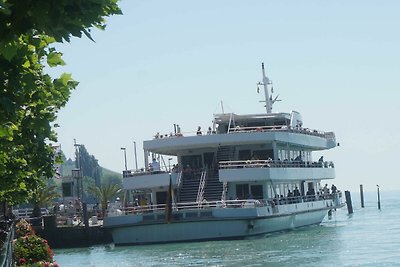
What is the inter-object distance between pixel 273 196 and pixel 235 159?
2.59 metres

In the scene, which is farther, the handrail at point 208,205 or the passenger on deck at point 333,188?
the passenger on deck at point 333,188

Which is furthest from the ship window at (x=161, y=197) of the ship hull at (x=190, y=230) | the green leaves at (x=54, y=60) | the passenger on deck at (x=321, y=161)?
the green leaves at (x=54, y=60)

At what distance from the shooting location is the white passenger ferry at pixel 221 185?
121 ft

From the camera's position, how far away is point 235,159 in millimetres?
41844

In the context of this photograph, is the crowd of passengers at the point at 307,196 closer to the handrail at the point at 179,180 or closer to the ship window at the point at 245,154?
the ship window at the point at 245,154

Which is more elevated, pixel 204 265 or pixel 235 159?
pixel 235 159

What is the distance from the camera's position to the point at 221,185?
40.2 meters

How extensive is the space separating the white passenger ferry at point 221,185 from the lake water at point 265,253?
2.33 feet

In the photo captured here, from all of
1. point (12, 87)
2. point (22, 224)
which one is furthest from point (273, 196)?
point (12, 87)

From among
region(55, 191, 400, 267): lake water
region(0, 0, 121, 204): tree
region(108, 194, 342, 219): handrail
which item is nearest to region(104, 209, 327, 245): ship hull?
region(55, 191, 400, 267): lake water

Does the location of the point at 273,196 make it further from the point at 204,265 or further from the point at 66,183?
the point at 66,183

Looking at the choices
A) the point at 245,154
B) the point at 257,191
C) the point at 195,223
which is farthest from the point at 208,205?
the point at 245,154

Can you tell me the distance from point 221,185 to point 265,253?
8506mm

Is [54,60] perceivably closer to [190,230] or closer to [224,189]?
[190,230]
